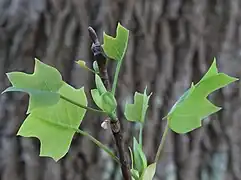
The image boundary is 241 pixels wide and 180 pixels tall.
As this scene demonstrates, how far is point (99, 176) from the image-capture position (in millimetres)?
783

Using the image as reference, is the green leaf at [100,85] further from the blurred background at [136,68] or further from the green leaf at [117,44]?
the blurred background at [136,68]

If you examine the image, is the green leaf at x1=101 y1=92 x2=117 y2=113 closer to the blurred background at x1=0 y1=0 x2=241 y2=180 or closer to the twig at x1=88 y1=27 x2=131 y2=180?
the twig at x1=88 y1=27 x2=131 y2=180

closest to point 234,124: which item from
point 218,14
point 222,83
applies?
point 218,14

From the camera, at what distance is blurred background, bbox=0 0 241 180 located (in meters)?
0.78

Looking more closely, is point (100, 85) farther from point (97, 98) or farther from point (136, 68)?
point (136, 68)

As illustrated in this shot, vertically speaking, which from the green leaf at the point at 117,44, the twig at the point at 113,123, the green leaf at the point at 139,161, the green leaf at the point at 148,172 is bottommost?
the green leaf at the point at 148,172

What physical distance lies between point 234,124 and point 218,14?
0.71 feet

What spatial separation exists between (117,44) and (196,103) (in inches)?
2.3

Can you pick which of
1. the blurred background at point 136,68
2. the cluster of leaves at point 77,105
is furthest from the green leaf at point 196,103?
the blurred background at point 136,68

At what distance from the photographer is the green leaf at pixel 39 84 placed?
0.23 metres

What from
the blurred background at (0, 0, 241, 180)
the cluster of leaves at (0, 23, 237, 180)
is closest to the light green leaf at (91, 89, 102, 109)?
the cluster of leaves at (0, 23, 237, 180)

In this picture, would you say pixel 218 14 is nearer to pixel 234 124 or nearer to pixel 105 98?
pixel 234 124

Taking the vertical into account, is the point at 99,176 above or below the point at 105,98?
below

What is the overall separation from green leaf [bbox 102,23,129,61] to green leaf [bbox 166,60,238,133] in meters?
0.05
